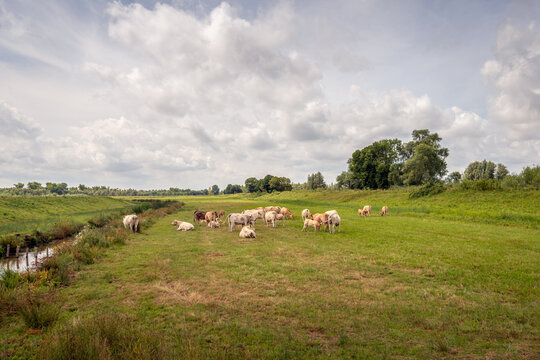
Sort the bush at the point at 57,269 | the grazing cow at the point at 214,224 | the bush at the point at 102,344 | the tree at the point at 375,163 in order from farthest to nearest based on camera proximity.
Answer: the tree at the point at 375,163
the grazing cow at the point at 214,224
the bush at the point at 57,269
the bush at the point at 102,344

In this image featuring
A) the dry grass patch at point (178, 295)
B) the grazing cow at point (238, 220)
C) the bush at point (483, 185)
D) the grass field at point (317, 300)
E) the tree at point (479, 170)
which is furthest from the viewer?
the tree at point (479, 170)

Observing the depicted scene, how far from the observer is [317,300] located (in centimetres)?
778

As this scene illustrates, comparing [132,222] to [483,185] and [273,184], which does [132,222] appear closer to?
[483,185]

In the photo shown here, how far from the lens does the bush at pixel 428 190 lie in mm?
46041

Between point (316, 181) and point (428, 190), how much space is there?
309 ft

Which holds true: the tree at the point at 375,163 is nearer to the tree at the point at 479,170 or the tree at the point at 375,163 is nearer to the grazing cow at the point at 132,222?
the tree at the point at 479,170

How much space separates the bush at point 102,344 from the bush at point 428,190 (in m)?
51.8

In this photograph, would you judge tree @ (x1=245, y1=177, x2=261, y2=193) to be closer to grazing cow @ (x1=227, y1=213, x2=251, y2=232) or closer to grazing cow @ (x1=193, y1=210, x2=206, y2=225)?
grazing cow @ (x1=193, y1=210, x2=206, y2=225)

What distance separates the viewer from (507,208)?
31.0 metres

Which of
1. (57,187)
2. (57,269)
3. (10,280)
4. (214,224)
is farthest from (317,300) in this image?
(57,187)

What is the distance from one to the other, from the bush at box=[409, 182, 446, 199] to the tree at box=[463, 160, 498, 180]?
63.0 meters

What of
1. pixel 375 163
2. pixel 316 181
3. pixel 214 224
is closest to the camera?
pixel 214 224

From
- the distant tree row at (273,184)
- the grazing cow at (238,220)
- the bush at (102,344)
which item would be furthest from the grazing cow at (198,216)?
the distant tree row at (273,184)

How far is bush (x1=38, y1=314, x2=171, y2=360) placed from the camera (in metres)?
4.57
